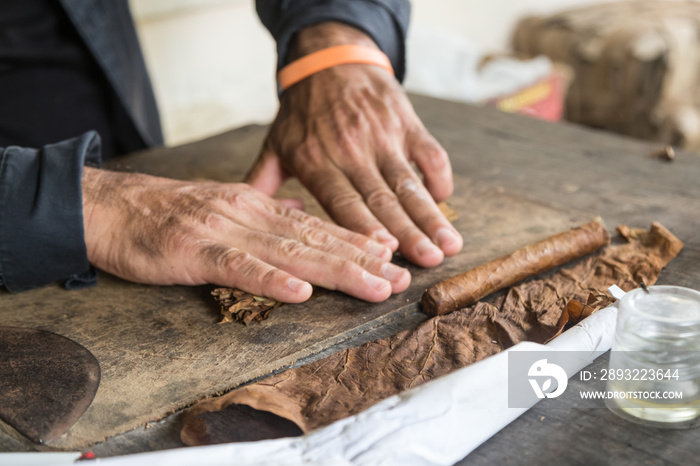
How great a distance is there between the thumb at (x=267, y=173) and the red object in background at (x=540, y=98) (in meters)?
1.99

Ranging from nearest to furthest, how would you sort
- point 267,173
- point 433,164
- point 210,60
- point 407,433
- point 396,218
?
point 407,433, point 396,218, point 433,164, point 267,173, point 210,60

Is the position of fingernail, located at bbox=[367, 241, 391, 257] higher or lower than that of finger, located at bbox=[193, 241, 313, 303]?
lower

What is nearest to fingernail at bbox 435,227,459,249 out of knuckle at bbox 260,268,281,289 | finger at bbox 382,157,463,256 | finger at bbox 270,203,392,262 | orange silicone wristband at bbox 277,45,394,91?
finger at bbox 382,157,463,256

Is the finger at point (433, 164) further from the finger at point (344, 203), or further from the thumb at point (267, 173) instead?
the thumb at point (267, 173)

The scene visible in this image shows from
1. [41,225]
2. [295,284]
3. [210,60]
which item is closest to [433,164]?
[295,284]

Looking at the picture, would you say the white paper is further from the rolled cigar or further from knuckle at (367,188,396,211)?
knuckle at (367,188,396,211)

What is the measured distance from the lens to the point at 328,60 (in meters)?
1.58

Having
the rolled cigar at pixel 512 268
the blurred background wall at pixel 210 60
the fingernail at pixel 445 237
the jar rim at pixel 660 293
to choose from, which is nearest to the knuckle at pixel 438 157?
the fingernail at pixel 445 237

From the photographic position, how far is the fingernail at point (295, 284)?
1.07 metres

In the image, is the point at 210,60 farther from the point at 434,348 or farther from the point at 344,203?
the point at 434,348

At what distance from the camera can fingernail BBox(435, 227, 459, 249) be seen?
1.22m

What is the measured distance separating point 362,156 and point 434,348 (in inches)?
23.5

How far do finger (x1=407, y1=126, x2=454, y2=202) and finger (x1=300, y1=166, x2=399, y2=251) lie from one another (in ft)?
0.54

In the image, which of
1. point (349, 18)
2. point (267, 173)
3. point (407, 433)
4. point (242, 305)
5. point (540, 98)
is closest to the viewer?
point (407, 433)
